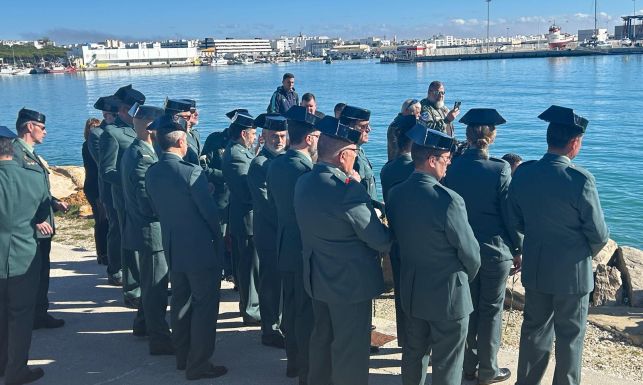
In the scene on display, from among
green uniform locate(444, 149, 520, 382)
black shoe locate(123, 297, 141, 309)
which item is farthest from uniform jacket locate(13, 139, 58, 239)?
green uniform locate(444, 149, 520, 382)

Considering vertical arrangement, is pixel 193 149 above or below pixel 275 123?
below

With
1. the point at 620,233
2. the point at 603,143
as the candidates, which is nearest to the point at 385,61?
the point at 603,143

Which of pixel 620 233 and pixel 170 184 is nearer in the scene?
pixel 170 184

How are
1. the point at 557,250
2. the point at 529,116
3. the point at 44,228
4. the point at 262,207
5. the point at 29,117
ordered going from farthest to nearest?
the point at 529,116
the point at 29,117
the point at 262,207
the point at 44,228
the point at 557,250

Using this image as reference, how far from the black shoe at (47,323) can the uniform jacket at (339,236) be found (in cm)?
330

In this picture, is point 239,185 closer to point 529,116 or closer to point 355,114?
point 355,114

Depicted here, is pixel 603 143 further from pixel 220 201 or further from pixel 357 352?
pixel 357 352

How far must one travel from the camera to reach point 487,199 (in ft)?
15.6

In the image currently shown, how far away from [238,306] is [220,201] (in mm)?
1139

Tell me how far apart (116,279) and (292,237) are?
3583 millimetres

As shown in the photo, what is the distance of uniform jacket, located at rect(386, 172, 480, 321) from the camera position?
3939 mm

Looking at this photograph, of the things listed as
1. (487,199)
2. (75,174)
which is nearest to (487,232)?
(487,199)

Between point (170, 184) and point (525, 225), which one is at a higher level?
point (170, 184)

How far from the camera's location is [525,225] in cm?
465
